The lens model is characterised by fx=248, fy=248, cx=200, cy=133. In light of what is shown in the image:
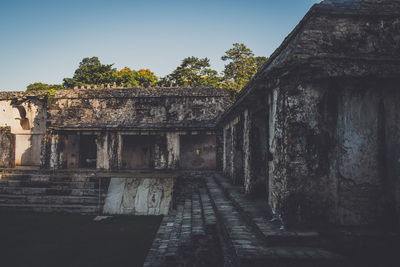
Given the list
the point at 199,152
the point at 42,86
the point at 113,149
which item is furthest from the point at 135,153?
the point at 42,86

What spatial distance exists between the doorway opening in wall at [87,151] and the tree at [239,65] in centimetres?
1400

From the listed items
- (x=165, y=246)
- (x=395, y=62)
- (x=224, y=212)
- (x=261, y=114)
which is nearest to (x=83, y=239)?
(x=165, y=246)

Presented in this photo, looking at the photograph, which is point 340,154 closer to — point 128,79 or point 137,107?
point 137,107

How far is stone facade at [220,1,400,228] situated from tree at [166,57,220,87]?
21262mm

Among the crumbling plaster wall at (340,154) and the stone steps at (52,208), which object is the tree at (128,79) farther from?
the crumbling plaster wall at (340,154)

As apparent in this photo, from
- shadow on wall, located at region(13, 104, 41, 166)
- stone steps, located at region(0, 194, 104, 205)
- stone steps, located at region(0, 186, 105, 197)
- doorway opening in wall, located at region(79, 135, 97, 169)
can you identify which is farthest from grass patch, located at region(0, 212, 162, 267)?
shadow on wall, located at region(13, 104, 41, 166)

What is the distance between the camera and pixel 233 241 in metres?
3.25

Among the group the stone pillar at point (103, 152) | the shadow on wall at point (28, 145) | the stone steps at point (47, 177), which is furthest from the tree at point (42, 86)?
the stone steps at point (47, 177)

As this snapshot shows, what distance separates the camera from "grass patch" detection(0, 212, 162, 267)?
455cm

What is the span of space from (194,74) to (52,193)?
18.4 meters

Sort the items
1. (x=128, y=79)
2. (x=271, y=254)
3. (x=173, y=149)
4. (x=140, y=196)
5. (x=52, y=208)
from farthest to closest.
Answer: (x=128, y=79) → (x=173, y=149) → (x=52, y=208) → (x=140, y=196) → (x=271, y=254)

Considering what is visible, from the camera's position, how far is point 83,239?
5.64 m

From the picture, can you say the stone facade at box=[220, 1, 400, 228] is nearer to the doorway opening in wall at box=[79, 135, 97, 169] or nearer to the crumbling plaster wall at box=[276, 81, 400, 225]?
the crumbling plaster wall at box=[276, 81, 400, 225]

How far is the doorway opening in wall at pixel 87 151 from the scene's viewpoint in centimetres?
1518
